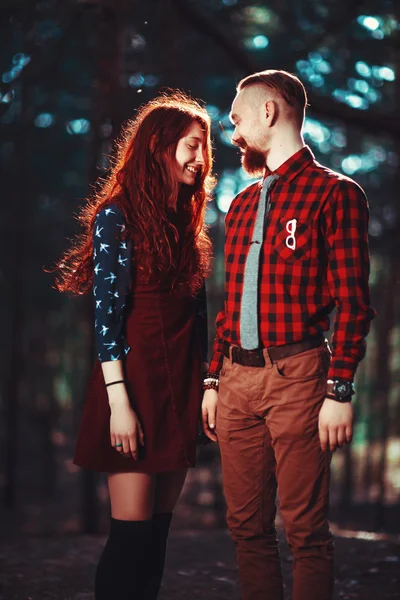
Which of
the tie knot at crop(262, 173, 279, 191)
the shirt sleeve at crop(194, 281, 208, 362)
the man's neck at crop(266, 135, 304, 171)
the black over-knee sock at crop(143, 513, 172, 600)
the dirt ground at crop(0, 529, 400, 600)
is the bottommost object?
the dirt ground at crop(0, 529, 400, 600)

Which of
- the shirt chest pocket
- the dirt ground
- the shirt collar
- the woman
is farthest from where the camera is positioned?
the dirt ground

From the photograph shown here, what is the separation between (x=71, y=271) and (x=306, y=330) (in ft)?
3.80

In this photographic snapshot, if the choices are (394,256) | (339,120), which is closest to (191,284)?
(339,120)

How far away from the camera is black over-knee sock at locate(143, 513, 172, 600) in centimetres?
347

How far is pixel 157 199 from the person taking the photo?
3.37m

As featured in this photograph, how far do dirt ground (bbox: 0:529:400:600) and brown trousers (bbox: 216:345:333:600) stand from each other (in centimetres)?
180

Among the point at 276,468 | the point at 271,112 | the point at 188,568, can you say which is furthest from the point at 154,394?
the point at 188,568

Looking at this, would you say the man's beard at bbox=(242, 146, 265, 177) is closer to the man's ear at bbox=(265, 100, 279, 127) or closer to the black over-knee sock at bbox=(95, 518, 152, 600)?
the man's ear at bbox=(265, 100, 279, 127)

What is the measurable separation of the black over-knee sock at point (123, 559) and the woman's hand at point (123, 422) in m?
0.34

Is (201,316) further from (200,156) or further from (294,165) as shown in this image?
(294,165)

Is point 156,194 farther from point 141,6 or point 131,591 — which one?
point 141,6

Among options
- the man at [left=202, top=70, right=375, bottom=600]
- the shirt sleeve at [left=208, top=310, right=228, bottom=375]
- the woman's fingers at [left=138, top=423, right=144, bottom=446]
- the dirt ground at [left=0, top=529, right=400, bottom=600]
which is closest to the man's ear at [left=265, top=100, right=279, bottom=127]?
the man at [left=202, top=70, right=375, bottom=600]

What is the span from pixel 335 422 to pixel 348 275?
1.83 ft

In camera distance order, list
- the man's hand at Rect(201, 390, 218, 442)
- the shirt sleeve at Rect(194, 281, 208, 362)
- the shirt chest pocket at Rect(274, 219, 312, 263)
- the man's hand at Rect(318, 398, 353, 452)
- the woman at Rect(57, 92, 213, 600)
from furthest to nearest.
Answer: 1. the shirt sleeve at Rect(194, 281, 208, 362)
2. the man's hand at Rect(201, 390, 218, 442)
3. the woman at Rect(57, 92, 213, 600)
4. the shirt chest pocket at Rect(274, 219, 312, 263)
5. the man's hand at Rect(318, 398, 353, 452)
